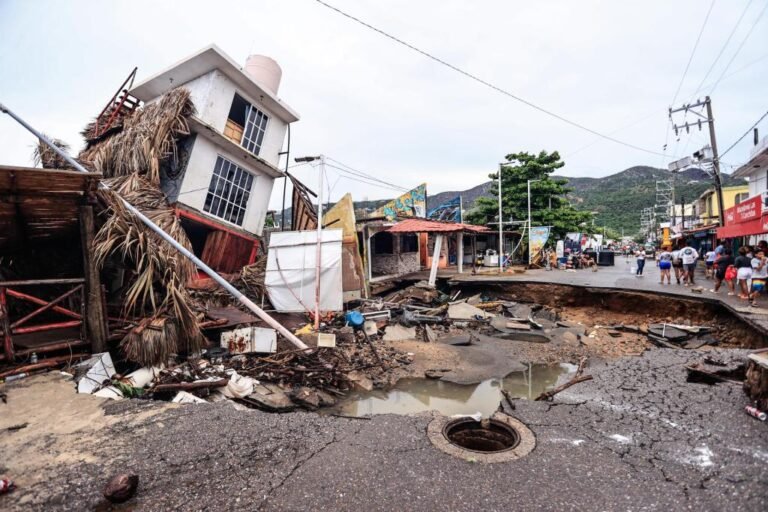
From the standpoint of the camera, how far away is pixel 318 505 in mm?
2602

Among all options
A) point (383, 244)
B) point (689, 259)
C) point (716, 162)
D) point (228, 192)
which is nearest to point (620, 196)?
point (716, 162)

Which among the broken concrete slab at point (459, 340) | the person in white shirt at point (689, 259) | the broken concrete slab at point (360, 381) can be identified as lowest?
the broken concrete slab at point (360, 381)

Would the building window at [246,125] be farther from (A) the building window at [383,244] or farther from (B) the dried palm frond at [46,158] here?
(A) the building window at [383,244]

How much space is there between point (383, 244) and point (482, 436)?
15.1m

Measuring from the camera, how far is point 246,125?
1184 cm

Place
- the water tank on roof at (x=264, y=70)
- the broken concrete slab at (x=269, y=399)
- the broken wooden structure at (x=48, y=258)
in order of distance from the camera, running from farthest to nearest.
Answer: the water tank on roof at (x=264, y=70), the broken concrete slab at (x=269, y=399), the broken wooden structure at (x=48, y=258)

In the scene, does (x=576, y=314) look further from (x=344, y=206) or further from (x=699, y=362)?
(x=344, y=206)

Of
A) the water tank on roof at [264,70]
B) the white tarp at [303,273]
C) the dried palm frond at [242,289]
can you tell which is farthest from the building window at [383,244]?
the water tank on roof at [264,70]

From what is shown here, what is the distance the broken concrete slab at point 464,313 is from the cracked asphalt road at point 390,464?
7.30 meters

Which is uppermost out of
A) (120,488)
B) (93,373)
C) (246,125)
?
(246,125)

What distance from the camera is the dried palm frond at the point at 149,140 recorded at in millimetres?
Result: 9242

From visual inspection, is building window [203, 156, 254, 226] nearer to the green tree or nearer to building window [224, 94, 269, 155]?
building window [224, 94, 269, 155]

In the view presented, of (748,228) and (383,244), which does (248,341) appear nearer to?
(383,244)

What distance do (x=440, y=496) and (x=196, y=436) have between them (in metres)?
2.43
